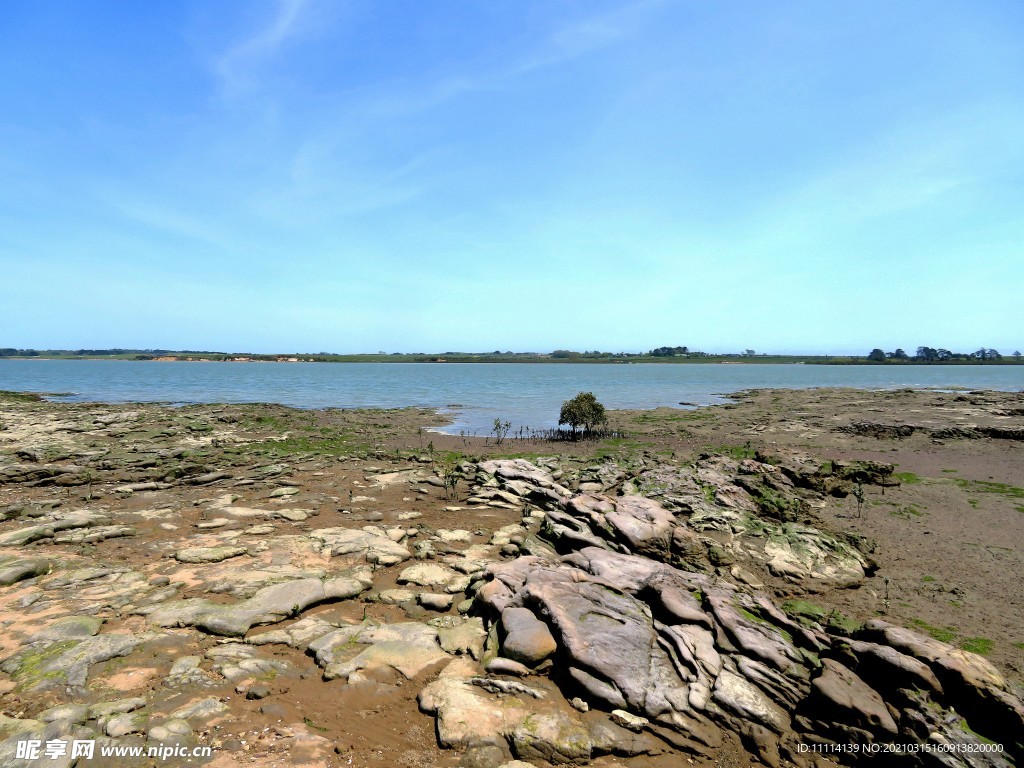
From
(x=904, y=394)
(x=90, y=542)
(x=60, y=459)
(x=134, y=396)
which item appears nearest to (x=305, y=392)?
(x=134, y=396)

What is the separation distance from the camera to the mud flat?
6.93m

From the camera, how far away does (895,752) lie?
23.4 feet

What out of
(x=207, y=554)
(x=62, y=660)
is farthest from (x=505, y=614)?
(x=207, y=554)

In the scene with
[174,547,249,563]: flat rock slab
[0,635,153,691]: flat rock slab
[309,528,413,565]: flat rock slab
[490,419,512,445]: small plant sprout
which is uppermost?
[0,635,153,691]: flat rock slab

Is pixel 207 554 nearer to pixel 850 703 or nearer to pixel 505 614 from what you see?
pixel 505 614

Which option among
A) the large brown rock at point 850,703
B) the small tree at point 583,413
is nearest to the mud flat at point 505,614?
the large brown rock at point 850,703

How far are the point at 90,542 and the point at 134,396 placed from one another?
216 feet

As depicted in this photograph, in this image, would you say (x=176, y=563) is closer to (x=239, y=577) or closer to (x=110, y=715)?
(x=239, y=577)

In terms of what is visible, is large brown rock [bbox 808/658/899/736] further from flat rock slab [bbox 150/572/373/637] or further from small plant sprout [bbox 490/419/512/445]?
small plant sprout [bbox 490/419/512/445]

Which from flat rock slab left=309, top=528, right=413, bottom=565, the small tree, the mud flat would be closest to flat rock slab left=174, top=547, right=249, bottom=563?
the mud flat

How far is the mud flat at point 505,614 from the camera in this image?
6930 millimetres

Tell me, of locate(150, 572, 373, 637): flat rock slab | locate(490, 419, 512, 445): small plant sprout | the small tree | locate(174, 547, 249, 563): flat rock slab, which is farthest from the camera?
the small tree

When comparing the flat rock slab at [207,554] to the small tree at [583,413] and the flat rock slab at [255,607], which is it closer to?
the flat rock slab at [255,607]

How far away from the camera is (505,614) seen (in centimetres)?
931
